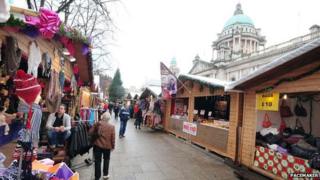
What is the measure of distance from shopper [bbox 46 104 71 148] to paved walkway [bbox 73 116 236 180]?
103 centimetres

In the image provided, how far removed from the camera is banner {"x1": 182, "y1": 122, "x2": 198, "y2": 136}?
1091 centimetres

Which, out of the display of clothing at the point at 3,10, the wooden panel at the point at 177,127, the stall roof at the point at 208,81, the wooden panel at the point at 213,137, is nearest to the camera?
the display of clothing at the point at 3,10

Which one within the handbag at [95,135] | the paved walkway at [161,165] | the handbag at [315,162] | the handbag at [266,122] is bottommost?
the paved walkway at [161,165]

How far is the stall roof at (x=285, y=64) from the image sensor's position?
4.77m

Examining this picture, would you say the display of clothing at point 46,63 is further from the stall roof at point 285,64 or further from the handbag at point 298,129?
the handbag at point 298,129

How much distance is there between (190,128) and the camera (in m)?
11.4

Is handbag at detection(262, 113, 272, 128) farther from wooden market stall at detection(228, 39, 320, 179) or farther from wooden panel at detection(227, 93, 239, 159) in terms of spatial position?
wooden panel at detection(227, 93, 239, 159)

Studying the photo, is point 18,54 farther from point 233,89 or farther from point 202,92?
point 202,92

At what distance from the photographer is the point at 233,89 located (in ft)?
24.7

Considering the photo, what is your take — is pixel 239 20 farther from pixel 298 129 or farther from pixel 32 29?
pixel 32 29

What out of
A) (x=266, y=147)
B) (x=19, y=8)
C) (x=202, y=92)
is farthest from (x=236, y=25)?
(x=19, y=8)

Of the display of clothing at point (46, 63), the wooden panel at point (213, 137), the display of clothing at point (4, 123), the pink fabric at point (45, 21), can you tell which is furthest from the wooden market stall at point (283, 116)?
the display of clothing at point (4, 123)

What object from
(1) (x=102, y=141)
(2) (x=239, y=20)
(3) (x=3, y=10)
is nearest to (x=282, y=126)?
(1) (x=102, y=141)

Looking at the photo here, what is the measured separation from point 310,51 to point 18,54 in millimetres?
5486
